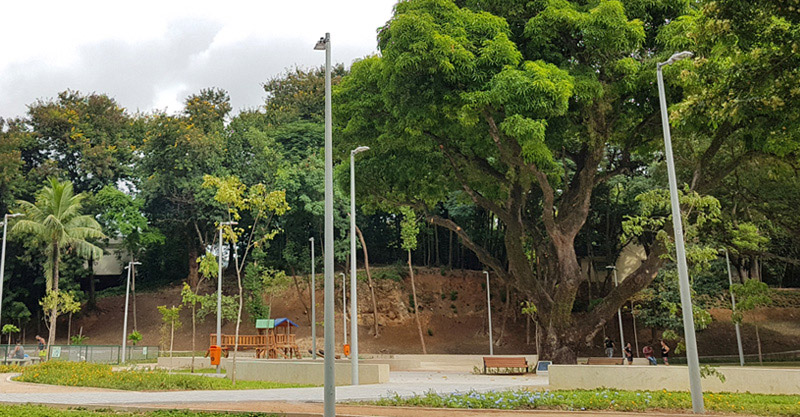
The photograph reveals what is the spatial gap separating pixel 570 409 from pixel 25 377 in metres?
18.1

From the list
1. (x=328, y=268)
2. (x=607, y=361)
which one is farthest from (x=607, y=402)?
(x=607, y=361)

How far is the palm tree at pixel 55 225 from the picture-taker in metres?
43.1

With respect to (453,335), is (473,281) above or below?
above

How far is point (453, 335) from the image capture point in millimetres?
53625

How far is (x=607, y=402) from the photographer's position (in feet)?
39.6

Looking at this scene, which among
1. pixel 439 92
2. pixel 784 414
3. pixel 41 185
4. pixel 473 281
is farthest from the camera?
pixel 473 281

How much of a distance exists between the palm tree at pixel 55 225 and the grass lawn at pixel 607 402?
38.2m

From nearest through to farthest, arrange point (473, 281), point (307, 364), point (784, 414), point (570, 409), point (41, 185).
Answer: point (784, 414) → point (570, 409) → point (307, 364) → point (41, 185) → point (473, 281)

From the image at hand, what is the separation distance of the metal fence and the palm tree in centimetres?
519

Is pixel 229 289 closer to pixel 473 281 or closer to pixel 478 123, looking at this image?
A: pixel 473 281

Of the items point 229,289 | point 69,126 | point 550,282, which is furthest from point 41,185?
point 550,282

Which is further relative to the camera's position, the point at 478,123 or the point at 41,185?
the point at 41,185

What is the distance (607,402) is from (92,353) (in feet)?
113

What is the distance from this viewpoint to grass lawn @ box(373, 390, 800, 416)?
11555 millimetres
